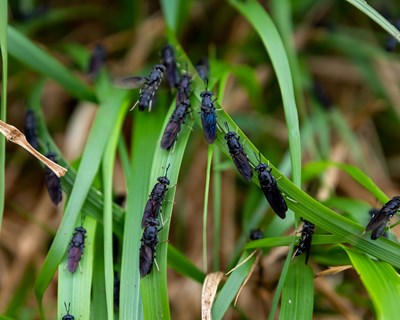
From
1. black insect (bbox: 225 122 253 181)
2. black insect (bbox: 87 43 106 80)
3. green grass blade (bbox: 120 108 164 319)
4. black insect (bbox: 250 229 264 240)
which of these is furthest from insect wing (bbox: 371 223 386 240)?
black insect (bbox: 87 43 106 80)

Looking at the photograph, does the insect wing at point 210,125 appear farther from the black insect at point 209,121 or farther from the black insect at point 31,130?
the black insect at point 31,130

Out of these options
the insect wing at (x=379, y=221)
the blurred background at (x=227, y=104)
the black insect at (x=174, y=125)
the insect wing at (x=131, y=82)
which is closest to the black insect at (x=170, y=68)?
the insect wing at (x=131, y=82)

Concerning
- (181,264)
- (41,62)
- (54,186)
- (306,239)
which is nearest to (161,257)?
(181,264)

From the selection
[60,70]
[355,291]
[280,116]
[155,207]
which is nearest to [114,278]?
[155,207]

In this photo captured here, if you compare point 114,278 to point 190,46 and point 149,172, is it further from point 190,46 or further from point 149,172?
point 190,46

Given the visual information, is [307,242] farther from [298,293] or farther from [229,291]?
[229,291]
